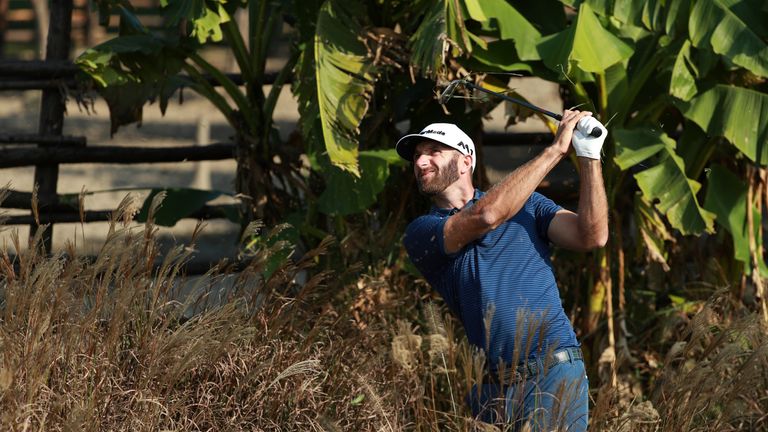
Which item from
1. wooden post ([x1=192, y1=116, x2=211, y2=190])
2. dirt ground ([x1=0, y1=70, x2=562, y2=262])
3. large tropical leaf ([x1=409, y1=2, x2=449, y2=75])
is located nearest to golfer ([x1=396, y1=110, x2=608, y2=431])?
large tropical leaf ([x1=409, y1=2, x2=449, y2=75])

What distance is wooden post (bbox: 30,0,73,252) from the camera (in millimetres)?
7672

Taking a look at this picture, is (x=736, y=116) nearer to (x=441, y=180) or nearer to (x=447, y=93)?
(x=447, y=93)

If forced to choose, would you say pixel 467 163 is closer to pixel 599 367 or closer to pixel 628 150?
pixel 628 150

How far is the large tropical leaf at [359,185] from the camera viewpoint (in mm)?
5988

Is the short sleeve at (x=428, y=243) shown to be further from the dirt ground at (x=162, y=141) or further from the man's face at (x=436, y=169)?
the dirt ground at (x=162, y=141)

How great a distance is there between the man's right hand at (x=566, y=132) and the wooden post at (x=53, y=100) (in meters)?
4.30

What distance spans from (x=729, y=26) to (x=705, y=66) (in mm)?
304

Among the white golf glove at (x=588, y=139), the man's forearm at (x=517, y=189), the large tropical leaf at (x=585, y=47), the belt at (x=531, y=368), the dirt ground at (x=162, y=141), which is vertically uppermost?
the large tropical leaf at (x=585, y=47)

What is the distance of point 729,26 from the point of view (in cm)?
586

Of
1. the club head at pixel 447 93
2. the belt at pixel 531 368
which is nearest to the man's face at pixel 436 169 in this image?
the club head at pixel 447 93

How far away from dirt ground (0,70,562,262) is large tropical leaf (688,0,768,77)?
17.4 feet

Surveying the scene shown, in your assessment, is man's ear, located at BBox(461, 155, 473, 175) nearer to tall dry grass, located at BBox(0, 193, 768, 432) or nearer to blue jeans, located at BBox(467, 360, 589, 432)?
tall dry grass, located at BBox(0, 193, 768, 432)

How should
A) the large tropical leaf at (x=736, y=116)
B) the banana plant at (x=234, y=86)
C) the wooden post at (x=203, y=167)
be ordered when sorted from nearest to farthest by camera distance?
1. the large tropical leaf at (x=736, y=116)
2. the banana plant at (x=234, y=86)
3. the wooden post at (x=203, y=167)

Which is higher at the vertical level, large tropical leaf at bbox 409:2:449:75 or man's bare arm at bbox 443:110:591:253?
large tropical leaf at bbox 409:2:449:75
